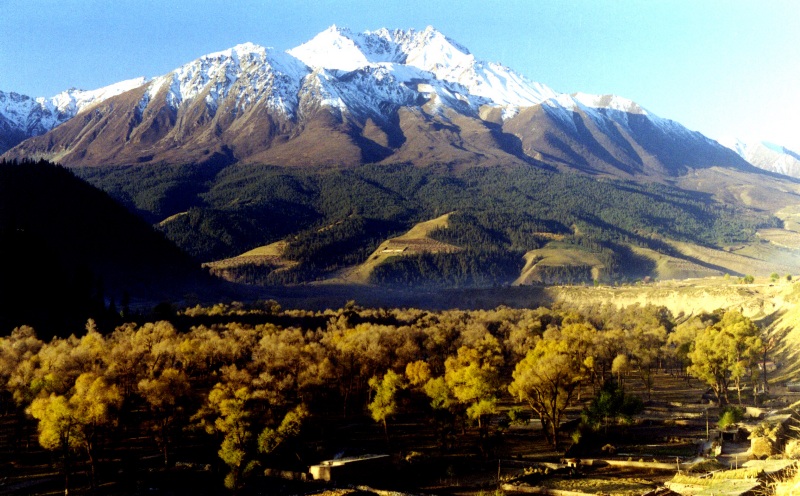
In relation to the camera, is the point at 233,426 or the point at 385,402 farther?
the point at 385,402

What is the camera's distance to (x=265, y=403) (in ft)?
176

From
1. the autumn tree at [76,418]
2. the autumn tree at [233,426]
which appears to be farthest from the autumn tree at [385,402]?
the autumn tree at [76,418]

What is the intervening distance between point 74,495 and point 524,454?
29814mm

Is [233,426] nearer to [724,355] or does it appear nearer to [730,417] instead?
[730,417]

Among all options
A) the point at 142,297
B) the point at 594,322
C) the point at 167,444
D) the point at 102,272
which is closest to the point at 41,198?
the point at 102,272

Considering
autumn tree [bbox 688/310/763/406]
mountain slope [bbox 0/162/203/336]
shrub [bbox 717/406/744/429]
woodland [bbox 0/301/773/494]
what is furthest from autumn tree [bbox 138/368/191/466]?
mountain slope [bbox 0/162/203/336]

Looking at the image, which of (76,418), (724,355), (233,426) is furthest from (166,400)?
(724,355)

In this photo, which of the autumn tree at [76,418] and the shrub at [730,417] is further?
the shrub at [730,417]

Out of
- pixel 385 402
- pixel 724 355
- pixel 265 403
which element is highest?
pixel 265 403

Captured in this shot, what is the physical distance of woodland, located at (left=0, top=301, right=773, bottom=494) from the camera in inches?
1905

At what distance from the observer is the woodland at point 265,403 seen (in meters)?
48.4

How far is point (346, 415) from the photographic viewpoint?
64.8 metres

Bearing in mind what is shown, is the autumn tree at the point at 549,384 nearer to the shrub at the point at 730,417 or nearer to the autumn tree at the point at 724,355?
the shrub at the point at 730,417

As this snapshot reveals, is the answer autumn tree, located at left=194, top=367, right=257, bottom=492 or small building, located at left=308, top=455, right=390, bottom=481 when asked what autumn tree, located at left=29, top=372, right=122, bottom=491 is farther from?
small building, located at left=308, top=455, right=390, bottom=481
